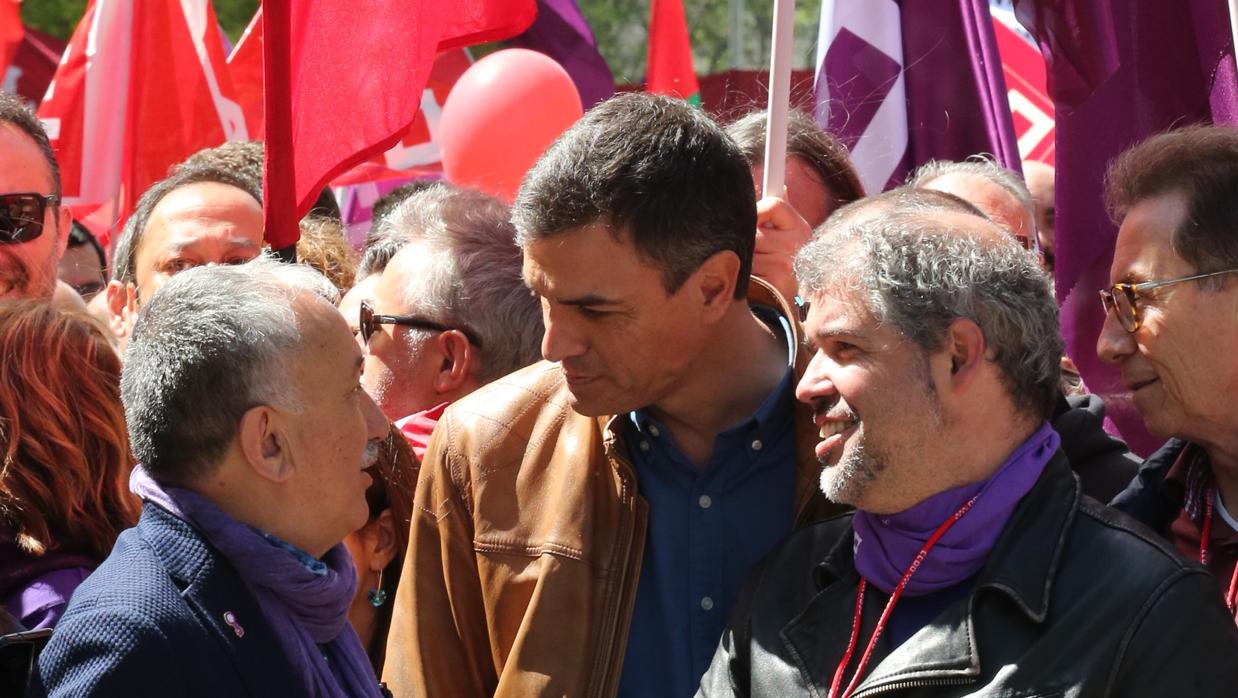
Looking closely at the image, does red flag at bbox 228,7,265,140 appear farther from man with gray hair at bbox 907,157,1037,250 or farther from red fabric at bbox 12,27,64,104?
A: red fabric at bbox 12,27,64,104

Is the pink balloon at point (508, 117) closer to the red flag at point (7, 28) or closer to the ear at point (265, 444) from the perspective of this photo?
the red flag at point (7, 28)

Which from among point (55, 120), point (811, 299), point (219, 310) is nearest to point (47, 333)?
point (219, 310)

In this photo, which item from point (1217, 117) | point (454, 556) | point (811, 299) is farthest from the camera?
point (1217, 117)

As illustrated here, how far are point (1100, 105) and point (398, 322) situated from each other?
198 cm

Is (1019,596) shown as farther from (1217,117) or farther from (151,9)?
(151,9)

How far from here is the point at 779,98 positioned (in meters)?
3.71

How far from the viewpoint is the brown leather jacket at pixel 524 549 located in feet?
10.0

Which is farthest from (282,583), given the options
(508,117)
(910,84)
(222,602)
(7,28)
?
(7,28)

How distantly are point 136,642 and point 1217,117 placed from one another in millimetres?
2816

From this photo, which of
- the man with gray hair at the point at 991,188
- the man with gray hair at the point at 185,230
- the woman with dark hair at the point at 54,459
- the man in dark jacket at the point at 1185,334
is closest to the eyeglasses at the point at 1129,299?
the man in dark jacket at the point at 1185,334

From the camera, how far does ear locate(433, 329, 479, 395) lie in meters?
4.17

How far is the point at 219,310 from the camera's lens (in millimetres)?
2723

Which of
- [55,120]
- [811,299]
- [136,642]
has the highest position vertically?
[811,299]

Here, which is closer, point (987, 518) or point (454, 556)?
point (987, 518)
